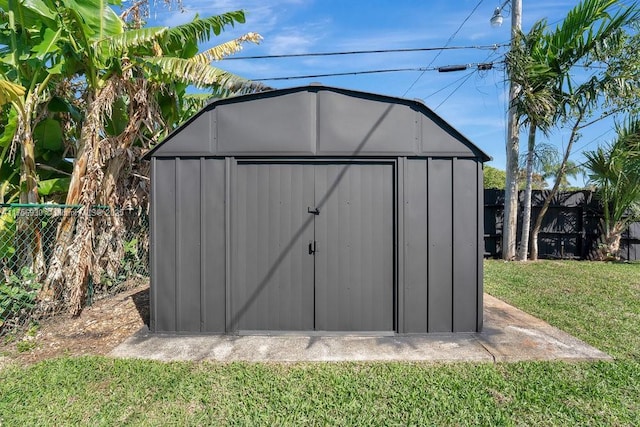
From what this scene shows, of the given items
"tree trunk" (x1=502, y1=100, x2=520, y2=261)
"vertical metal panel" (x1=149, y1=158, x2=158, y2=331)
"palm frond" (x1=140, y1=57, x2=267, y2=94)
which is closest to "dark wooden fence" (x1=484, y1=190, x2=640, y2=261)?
"tree trunk" (x1=502, y1=100, x2=520, y2=261)

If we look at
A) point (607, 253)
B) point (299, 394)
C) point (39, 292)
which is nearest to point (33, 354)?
point (39, 292)

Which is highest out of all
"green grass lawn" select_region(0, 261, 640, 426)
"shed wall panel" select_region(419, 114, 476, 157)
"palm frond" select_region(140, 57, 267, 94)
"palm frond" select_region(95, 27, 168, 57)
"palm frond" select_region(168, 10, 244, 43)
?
"palm frond" select_region(168, 10, 244, 43)

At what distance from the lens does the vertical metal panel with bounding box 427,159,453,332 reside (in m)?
3.62

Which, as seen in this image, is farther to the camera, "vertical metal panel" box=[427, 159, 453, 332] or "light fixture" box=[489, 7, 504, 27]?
"light fixture" box=[489, 7, 504, 27]

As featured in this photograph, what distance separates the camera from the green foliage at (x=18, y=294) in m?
3.51

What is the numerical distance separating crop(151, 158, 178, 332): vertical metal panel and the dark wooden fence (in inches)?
339

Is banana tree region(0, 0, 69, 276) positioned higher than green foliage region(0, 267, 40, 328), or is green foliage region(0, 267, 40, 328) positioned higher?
banana tree region(0, 0, 69, 276)

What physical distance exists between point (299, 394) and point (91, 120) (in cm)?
451

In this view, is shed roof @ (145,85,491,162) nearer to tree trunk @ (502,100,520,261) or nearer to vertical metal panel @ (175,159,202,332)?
vertical metal panel @ (175,159,202,332)

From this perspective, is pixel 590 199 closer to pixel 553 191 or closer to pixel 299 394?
pixel 553 191

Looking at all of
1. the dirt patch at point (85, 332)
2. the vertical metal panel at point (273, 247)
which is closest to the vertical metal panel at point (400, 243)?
the vertical metal panel at point (273, 247)

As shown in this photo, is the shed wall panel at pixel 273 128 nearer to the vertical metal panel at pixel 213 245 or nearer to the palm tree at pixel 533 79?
the vertical metal panel at pixel 213 245

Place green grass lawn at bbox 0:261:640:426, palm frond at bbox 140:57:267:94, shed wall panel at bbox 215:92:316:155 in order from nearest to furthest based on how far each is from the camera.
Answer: green grass lawn at bbox 0:261:640:426, shed wall panel at bbox 215:92:316:155, palm frond at bbox 140:57:267:94

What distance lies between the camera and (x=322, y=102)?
11.9 ft
